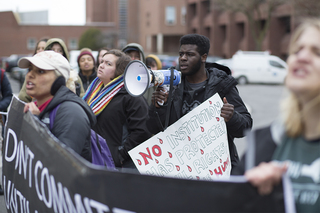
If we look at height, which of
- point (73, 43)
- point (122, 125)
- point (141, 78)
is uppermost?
point (141, 78)

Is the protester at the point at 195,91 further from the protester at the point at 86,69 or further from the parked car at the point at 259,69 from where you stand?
the parked car at the point at 259,69

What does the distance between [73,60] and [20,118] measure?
17.2 m

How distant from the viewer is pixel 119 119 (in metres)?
4.25

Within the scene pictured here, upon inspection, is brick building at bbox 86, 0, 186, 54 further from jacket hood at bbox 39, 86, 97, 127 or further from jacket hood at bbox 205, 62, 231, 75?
jacket hood at bbox 39, 86, 97, 127

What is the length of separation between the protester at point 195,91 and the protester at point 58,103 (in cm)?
75

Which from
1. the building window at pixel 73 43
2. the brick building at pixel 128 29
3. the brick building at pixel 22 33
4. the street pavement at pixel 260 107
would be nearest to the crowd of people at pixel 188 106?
the street pavement at pixel 260 107

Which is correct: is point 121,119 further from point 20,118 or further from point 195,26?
point 195,26

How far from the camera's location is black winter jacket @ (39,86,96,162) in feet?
9.60

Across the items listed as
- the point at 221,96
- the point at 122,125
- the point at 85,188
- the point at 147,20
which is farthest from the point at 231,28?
the point at 85,188

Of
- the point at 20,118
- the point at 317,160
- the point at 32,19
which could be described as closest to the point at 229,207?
the point at 317,160

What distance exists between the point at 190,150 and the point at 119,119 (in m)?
0.82

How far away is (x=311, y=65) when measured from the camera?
179cm

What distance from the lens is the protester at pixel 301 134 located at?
178 centimetres

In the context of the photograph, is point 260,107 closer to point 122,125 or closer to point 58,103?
point 122,125
